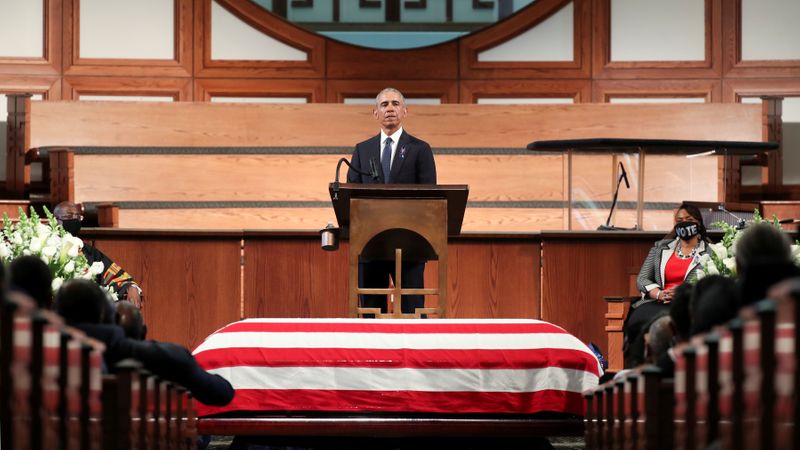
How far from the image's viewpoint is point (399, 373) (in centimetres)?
363

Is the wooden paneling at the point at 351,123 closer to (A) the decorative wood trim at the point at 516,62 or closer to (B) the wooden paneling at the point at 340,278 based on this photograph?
Result: (A) the decorative wood trim at the point at 516,62

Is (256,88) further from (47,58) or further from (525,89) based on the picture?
(525,89)

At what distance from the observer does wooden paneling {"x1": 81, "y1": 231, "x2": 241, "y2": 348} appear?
5.70m

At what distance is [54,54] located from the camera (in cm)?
850

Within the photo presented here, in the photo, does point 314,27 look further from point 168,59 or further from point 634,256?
point 634,256

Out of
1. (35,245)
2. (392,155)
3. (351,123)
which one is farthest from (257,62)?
(35,245)

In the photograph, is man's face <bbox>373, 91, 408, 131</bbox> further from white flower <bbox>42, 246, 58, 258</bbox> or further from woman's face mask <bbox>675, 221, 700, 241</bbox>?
white flower <bbox>42, 246, 58, 258</bbox>

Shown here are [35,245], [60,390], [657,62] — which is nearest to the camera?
[60,390]

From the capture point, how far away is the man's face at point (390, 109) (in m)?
5.26

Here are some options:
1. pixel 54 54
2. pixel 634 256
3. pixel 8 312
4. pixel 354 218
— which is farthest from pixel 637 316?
pixel 54 54

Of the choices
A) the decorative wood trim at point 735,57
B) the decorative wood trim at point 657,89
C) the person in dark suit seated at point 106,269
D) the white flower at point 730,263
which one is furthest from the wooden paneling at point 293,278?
the decorative wood trim at point 735,57

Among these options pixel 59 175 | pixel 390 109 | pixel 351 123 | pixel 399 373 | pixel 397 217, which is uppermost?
pixel 351 123

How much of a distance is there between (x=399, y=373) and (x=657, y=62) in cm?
560

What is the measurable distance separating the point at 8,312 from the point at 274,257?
3.80 m
